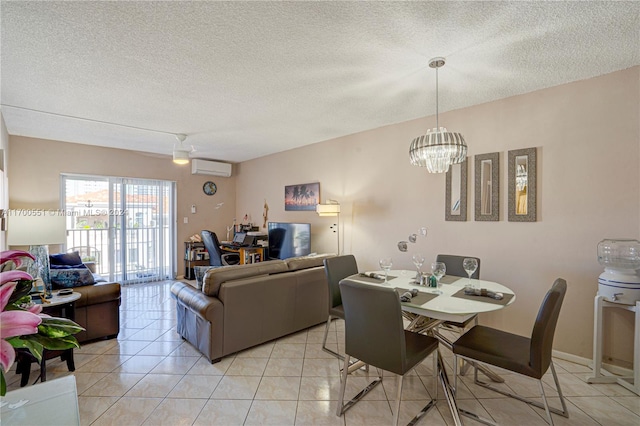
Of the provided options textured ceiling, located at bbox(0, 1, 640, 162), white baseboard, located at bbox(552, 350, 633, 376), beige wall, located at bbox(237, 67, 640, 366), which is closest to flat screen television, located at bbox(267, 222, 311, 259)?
beige wall, located at bbox(237, 67, 640, 366)

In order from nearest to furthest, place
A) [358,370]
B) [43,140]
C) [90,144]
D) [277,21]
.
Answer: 1. [277,21]
2. [358,370]
3. [43,140]
4. [90,144]

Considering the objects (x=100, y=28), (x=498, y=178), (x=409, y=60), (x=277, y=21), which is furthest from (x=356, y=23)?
(x=498, y=178)

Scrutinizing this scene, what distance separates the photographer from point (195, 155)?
5.99 m

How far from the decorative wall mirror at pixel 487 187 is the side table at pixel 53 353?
375 centimetres

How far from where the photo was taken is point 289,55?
2.25 metres

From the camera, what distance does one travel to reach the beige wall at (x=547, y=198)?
2508 millimetres

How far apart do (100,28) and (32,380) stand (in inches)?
106

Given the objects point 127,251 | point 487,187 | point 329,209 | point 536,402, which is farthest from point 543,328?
point 127,251

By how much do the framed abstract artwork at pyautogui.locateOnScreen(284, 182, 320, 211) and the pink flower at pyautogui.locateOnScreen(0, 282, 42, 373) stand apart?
444cm

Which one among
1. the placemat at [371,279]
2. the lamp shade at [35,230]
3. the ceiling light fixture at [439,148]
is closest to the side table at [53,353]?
the lamp shade at [35,230]

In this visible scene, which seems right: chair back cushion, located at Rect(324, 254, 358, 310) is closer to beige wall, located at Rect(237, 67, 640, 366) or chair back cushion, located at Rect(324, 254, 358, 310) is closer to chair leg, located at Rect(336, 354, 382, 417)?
chair leg, located at Rect(336, 354, 382, 417)

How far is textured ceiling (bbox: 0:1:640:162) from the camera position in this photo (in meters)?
1.78

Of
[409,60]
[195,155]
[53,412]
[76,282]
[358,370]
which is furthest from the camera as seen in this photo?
[195,155]

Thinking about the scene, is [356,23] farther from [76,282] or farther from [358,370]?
[76,282]
